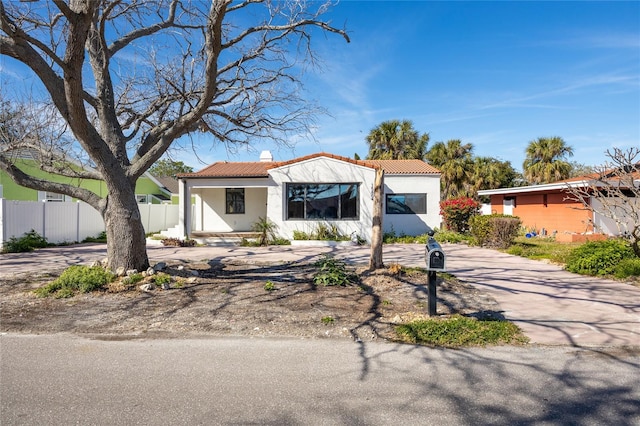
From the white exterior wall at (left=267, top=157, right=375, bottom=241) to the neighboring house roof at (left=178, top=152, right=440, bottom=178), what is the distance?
0.18 metres

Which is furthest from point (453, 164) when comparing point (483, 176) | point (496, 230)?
point (496, 230)

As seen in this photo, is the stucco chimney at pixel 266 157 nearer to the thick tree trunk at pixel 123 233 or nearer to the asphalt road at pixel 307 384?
the thick tree trunk at pixel 123 233

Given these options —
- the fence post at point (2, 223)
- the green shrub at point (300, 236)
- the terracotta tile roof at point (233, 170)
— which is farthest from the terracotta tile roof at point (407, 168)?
the fence post at point (2, 223)

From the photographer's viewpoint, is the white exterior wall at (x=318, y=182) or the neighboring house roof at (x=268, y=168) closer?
A: the white exterior wall at (x=318, y=182)

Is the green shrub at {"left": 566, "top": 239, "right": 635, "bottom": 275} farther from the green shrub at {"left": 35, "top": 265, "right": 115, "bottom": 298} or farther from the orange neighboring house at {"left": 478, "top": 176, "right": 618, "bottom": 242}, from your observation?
the green shrub at {"left": 35, "top": 265, "right": 115, "bottom": 298}

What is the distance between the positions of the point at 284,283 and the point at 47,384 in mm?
4824

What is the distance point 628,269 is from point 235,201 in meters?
15.9

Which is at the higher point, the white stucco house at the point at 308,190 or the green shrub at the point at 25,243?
the white stucco house at the point at 308,190

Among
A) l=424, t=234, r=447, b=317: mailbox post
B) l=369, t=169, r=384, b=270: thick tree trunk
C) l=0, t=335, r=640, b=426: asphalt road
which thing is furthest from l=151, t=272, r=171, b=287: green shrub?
l=424, t=234, r=447, b=317: mailbox post

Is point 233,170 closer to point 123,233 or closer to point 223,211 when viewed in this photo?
point 223,211

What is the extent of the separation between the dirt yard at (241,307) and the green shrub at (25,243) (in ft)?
19.3

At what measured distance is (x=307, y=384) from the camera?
3623 mm

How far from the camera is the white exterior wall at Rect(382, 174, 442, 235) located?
18.9 m

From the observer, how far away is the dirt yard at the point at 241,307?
5.32m
